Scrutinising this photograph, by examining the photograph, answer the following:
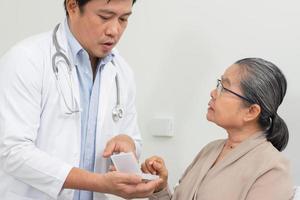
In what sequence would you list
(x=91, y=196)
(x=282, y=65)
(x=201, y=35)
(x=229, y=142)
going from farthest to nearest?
1. (x=201, y=35)
2. (x=282, y=65)
3. (x=229, y=142)
4. (x=91, y=196)

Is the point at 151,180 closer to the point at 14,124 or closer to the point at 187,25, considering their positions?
the point at 14,124

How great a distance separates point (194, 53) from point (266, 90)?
569 millimetres

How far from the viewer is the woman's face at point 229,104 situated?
1.62m

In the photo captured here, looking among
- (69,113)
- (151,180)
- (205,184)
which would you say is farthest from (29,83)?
(205,184)

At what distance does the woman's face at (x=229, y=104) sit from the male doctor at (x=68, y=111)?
13.1 inches

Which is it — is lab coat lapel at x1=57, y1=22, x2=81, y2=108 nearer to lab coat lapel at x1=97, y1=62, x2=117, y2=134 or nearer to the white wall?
lab coat lapel at x1=97, y1=62, x2=117, y2=134

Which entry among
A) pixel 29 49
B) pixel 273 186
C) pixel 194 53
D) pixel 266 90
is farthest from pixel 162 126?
pixel 29 49

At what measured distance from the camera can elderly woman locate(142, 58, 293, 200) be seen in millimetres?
1482

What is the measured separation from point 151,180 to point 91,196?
289 millimetres

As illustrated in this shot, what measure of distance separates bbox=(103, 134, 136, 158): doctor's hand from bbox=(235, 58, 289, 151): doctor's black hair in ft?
1.50

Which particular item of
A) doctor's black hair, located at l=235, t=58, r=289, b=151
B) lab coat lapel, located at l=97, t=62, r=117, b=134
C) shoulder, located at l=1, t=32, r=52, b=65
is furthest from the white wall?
shoulder, located at l=1, t=32, r=52, b=65

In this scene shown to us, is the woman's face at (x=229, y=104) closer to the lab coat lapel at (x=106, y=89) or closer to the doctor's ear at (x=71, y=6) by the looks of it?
the lab coat lapel at (x=106, y=89)

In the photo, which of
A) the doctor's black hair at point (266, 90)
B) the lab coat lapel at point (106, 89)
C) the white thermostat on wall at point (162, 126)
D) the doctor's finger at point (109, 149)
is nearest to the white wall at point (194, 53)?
the white thermostat on wall at point (162, 126)

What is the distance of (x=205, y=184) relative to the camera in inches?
62.7
